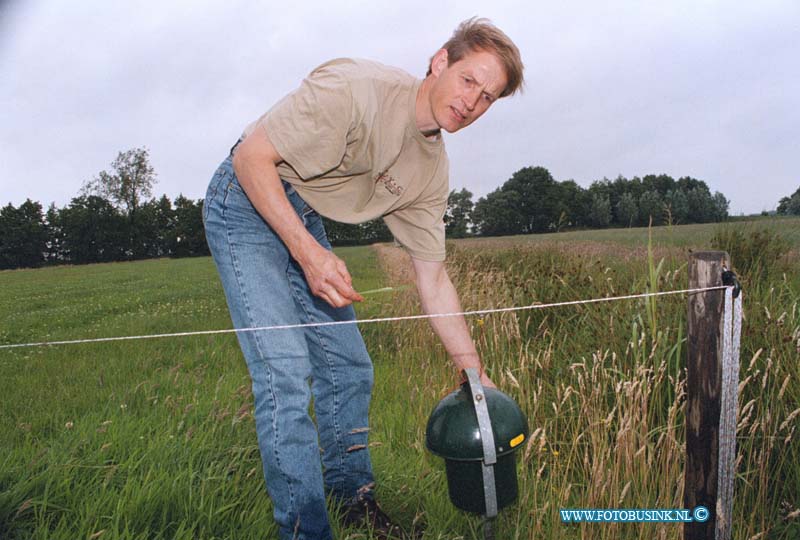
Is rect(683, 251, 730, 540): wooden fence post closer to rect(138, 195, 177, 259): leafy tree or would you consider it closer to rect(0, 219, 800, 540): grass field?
rect(0, 219, 800, 540): grass field

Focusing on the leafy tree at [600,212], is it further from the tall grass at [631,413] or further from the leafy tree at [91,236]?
the leafy tree at [91,236]

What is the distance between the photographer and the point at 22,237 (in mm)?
52938

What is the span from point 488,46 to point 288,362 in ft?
4.22

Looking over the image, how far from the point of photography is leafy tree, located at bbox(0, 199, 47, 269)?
52.0 m

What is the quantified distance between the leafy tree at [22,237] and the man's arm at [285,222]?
60359 mm

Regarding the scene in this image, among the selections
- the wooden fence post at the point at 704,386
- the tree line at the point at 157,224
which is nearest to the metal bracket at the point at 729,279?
the wooden fence post at the point at 704,386

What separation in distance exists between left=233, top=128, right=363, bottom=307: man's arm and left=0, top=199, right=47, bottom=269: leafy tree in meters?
60.4

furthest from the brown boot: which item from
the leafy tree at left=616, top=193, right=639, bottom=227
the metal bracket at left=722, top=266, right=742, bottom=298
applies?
the leafy tree at left=616, top=193, right=639, bottom=227

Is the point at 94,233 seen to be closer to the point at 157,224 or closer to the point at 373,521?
the point at 157,224

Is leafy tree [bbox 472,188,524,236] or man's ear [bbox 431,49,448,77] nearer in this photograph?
man's ear [bbox 431,49,448,77]

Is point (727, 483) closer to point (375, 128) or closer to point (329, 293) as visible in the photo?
point (329, 293)

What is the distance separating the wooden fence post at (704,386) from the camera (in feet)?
5.70

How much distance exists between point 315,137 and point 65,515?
158 cm

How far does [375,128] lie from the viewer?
1.94 m
